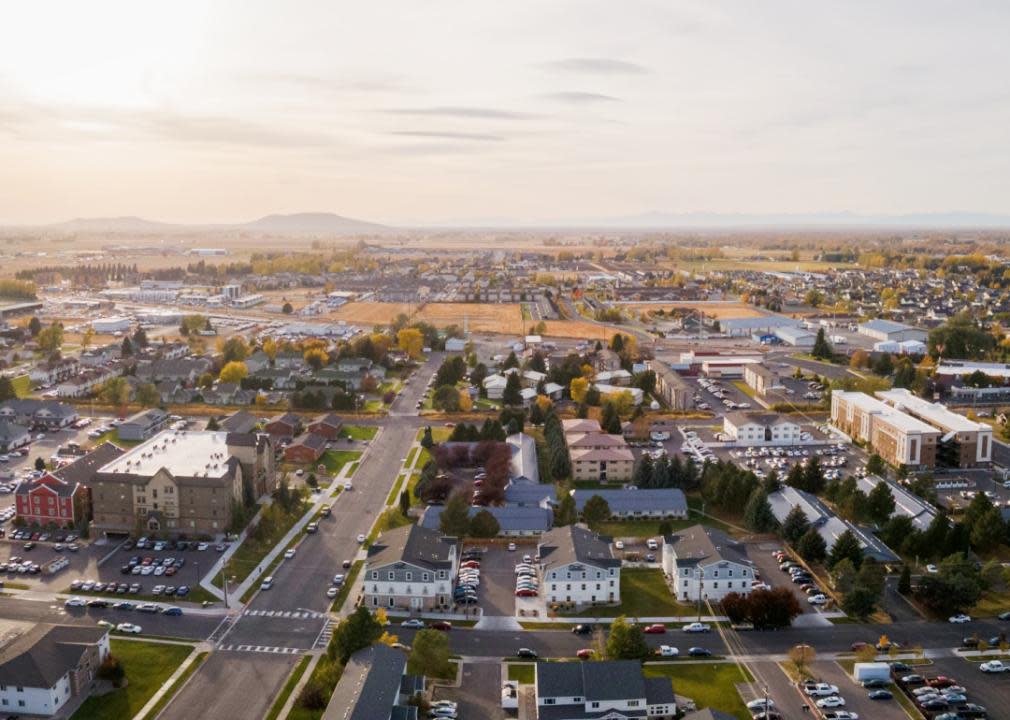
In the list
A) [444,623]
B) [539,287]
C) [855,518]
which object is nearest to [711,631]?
[444,623]

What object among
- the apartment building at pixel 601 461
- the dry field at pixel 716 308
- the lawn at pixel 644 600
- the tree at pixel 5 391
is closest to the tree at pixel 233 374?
the tree at pixel 5 391

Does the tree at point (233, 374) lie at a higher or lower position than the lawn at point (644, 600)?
higher

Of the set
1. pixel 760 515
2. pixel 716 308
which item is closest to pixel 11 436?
pixel 760 515

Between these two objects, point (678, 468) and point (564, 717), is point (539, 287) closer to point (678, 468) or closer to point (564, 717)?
point (678, 468)

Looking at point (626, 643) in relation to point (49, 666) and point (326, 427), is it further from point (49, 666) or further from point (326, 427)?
point (326, 427)

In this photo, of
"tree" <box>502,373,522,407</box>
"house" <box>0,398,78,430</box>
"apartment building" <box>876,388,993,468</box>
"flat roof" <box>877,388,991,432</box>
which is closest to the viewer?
"apartment building" <box>876,388,993,468</box>

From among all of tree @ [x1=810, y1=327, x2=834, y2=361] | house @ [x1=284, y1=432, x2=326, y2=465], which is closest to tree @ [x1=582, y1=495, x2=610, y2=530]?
house @ [x1=284, y1=432, x2=326, y2=465]

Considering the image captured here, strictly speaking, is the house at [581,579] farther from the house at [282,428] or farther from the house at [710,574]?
the house at [282,428]

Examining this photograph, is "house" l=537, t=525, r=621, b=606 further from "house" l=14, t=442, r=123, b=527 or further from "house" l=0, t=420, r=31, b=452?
"house" l=0, t=420, r=31, b=452
